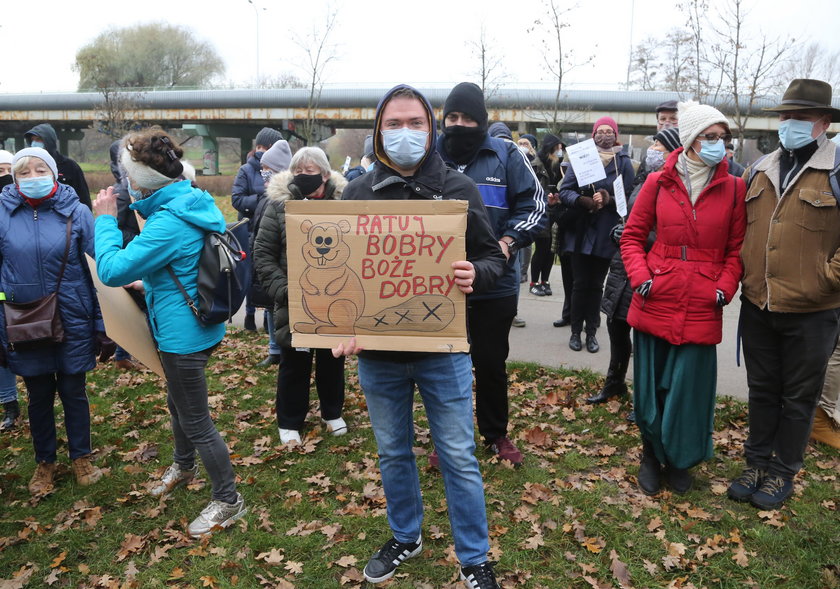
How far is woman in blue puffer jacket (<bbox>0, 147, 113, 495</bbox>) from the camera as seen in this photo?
426 centimetres

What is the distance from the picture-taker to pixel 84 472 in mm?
4590

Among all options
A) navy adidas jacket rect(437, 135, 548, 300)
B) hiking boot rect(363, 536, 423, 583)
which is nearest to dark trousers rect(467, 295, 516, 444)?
navy adidas jacket rect(437, 135, 548, 300)

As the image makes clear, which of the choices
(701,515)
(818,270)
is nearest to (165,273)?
(701,515)

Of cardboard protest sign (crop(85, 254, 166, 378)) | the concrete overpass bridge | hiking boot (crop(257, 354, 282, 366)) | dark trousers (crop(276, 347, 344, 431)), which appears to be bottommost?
hiking boot (crop(257, 354, 282, 366))

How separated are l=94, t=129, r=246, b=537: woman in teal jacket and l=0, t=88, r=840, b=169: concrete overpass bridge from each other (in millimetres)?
24074

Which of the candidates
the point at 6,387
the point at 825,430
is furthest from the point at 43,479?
the point at 825,430

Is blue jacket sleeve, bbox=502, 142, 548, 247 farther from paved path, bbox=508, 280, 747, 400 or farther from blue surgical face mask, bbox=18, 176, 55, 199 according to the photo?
blue surgical face mask, bbox=18, 176, 55, 199

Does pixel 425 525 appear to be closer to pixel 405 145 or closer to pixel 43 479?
pixel 405 145

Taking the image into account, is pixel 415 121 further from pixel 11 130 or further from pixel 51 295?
pixel 11 130

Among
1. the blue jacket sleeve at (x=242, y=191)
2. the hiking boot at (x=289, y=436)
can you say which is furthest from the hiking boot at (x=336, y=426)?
the blue jacket sleeve at (x=242, y=191)

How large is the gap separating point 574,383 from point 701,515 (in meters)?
2.47

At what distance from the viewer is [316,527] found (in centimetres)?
395

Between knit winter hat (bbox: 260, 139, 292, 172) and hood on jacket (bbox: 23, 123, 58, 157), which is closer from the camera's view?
knit winter hat (bbox: 260, 139, 292, 172)

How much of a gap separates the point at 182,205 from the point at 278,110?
123 feet
